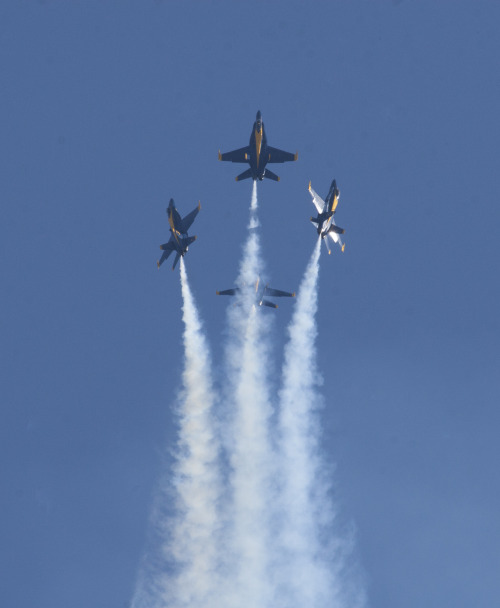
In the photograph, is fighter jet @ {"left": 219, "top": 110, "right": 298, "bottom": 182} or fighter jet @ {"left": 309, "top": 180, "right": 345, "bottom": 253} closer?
fighter jet @ {"left": 219, "top": 110, "right": 298, "bottom": 182}

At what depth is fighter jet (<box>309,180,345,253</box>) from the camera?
166 m

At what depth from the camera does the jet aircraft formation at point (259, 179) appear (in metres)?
162

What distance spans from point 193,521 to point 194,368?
1937cm

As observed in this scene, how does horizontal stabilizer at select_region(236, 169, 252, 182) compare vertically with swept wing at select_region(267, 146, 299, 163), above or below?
below

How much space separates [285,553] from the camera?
543 ft

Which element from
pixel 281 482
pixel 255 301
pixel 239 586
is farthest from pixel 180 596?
pixel 255 301

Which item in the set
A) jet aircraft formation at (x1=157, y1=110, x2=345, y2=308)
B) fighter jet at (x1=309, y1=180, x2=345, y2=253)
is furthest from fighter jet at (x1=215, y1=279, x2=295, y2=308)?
fighter jet at (x1=309, y1=180, x2=345, y2=253)

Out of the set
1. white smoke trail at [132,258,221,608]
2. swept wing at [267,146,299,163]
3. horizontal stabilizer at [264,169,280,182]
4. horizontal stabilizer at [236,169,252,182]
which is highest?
swept wing at [267,146,299,163]

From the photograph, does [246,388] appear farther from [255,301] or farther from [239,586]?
[239,586]

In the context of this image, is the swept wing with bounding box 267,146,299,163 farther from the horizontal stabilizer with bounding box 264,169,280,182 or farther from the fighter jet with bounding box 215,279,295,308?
the fighter jet with bounding box 215,279,295,308

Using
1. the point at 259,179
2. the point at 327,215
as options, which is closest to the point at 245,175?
the point at 259,179

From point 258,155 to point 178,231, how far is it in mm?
13583

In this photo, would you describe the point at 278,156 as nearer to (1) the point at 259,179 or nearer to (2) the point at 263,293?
(1) the point at 259,179

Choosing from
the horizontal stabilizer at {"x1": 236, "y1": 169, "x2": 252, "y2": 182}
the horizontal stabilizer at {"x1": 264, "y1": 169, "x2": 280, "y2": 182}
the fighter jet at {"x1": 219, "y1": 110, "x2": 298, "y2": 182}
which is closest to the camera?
the fighter jet at {"x1": 219, "y1": 110, "x2": 298, "y2": 182}
